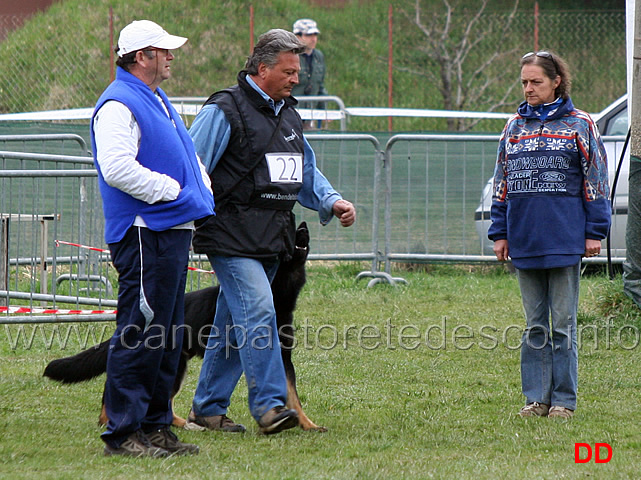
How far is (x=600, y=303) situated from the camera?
7395 mm

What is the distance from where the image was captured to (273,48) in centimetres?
446

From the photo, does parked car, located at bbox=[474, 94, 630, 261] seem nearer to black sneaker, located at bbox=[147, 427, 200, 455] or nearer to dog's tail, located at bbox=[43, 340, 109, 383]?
dog's tail, located at bbox=[43, 340, 109, 383]

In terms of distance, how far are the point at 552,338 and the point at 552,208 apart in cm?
72

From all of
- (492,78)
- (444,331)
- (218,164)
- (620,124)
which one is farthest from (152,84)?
(492,78)

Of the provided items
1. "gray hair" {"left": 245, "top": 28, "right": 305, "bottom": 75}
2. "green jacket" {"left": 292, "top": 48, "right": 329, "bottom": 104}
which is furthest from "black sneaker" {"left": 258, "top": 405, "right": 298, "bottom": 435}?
"green jacket" {"left": 292, "top": 48, "right": 329, "bottom": 104}

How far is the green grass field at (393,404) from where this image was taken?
153 inches

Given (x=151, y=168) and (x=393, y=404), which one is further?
(x=393, y=404)

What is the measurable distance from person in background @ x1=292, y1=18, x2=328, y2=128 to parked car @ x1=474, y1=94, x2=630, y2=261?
14.4 feet

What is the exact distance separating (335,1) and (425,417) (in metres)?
18.2

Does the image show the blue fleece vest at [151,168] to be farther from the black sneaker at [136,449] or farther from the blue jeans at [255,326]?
the black sneaker at [136,449]

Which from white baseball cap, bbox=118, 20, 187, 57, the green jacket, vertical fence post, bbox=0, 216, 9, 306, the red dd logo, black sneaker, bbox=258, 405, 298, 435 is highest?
the green jacket

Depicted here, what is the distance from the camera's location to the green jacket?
1415cm

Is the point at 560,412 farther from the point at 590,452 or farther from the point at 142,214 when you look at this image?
the point at 142,214

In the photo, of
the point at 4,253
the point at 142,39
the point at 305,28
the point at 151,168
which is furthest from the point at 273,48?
the point at 305,28
